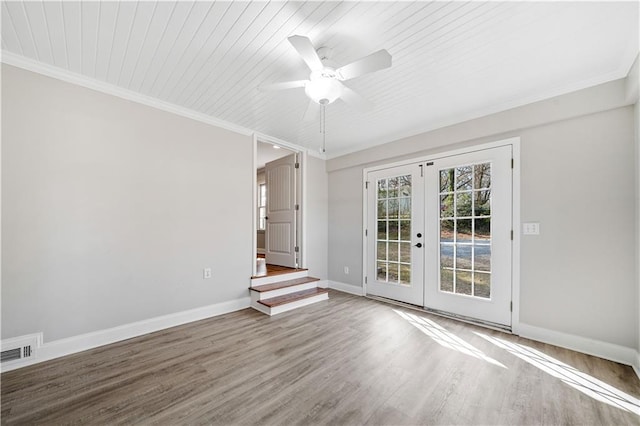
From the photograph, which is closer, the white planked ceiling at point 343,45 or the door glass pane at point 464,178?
the white planked ceiling at point 343,45

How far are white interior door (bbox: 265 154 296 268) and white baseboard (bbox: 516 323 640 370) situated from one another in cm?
326

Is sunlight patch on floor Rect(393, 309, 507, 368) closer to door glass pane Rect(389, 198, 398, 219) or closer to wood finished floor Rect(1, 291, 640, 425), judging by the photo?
wood finished floor Rect(1, 291, 640, 425)

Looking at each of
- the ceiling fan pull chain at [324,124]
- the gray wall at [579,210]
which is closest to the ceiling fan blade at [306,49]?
the ceiling fan pull chain at [324,124]

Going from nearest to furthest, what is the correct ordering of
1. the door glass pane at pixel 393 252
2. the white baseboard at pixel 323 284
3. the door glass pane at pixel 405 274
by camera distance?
the door glass pane at pixel 405 274, the door glass pane at pixel 393 252, the white baseboard at pixel 323 284

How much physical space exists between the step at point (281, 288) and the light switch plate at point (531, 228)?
9.40ft

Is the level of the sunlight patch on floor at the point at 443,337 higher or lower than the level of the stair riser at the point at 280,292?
lower

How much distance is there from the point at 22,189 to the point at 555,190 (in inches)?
193

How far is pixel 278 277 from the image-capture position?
155 inches

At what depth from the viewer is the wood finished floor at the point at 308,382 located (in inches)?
61.3

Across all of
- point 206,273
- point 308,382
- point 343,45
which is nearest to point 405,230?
point 308,382

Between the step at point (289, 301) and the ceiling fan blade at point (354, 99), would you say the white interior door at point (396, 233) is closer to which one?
the step at point (289, 301)

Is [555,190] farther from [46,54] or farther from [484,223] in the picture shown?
[46,54]

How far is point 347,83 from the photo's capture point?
238cm

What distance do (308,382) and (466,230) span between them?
2.50 m
